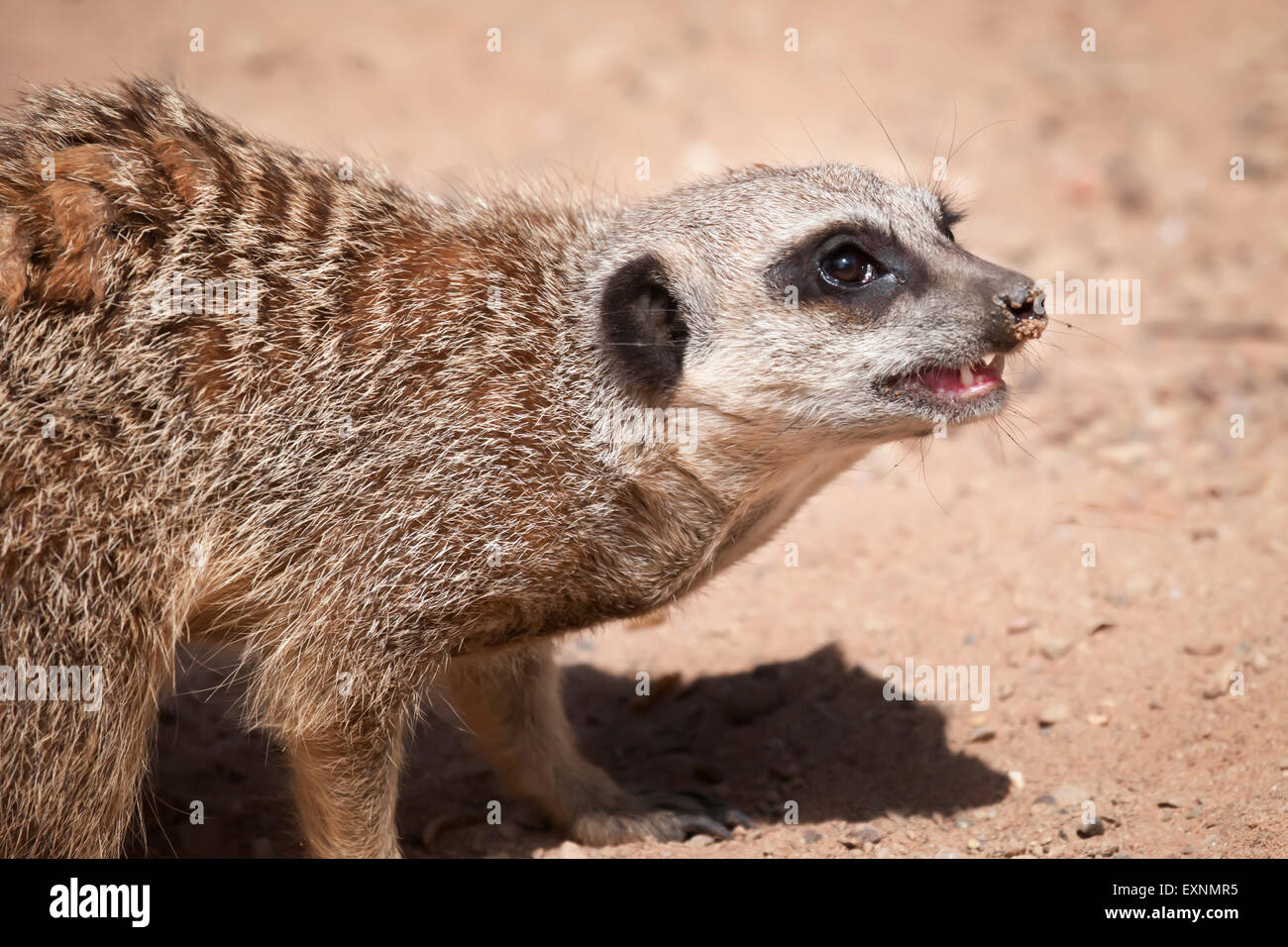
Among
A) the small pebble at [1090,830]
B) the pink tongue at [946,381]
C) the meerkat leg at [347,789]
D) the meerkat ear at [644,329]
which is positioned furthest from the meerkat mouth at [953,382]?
the meerkat leg at [347,789]

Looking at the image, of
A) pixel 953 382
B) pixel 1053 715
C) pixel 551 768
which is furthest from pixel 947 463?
pixel 551 768

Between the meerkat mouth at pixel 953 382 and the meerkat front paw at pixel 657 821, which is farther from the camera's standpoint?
the meerkat front paw at pixel 657 821

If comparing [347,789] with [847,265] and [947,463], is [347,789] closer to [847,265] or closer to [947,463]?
[847,265]

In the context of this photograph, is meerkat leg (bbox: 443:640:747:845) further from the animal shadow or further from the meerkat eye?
the meerkat eye

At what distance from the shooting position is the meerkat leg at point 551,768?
3938 millimetres

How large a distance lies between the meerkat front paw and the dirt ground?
9cm

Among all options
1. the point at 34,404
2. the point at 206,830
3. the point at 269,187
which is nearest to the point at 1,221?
the point at 34,404

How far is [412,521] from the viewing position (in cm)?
325

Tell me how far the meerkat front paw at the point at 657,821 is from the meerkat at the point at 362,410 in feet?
2.46

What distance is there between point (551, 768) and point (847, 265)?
6.22 feet

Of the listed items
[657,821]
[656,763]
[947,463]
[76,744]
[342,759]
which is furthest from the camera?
[947,463]

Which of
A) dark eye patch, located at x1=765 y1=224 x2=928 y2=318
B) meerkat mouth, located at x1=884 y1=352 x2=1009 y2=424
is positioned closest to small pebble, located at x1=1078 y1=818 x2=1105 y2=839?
meerkat mouth, located at x1=884 y1=352 x2=1009 y2=424

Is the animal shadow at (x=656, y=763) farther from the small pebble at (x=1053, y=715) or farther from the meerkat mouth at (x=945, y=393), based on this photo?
the meerkat mouth at (x=945, y=393)

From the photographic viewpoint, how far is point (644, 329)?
11.3ft
